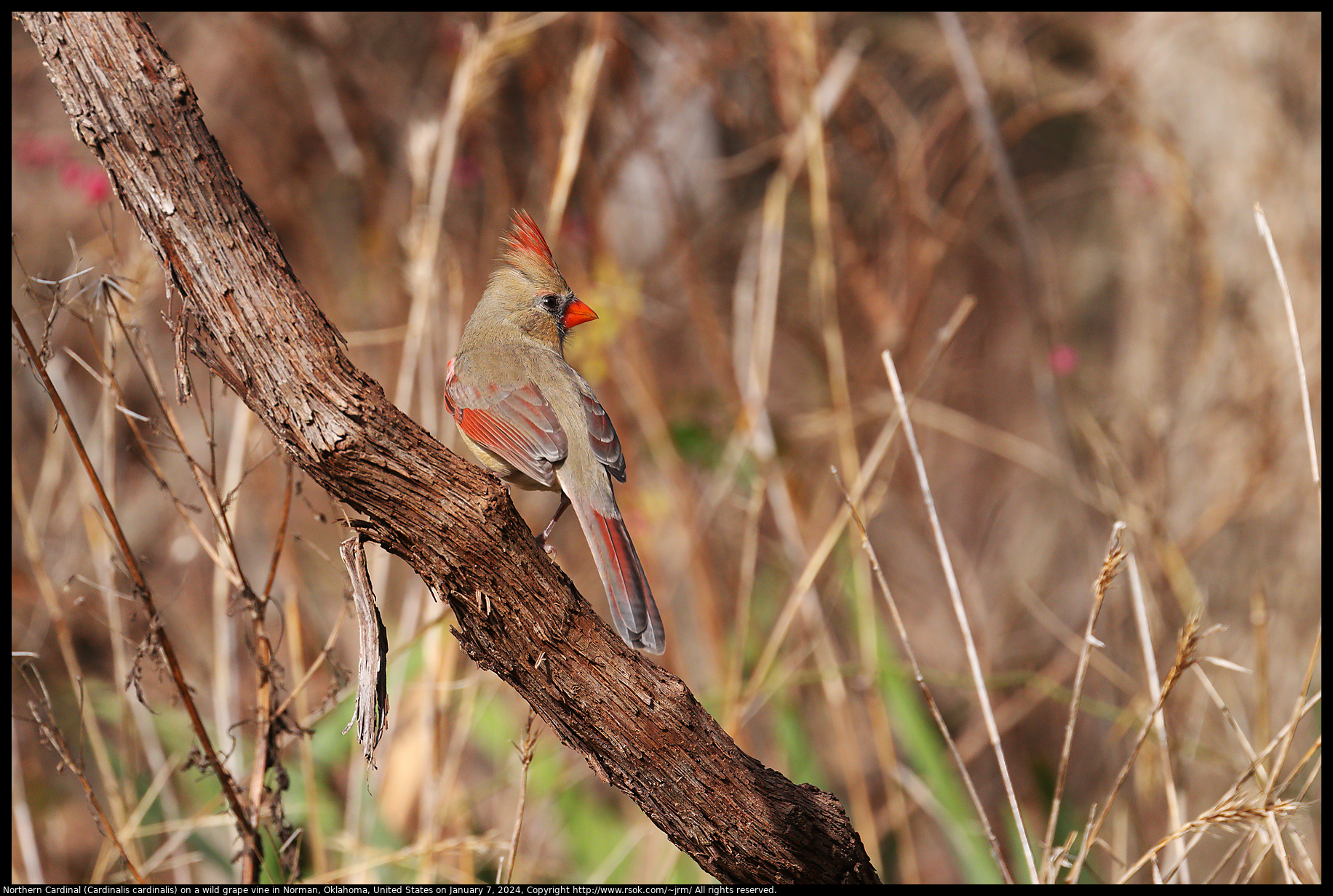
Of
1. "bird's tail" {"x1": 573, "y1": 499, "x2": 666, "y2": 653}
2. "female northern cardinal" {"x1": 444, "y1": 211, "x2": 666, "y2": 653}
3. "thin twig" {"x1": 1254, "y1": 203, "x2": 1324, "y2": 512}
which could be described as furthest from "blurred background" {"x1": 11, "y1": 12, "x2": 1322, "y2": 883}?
"bird's tail" {"x1": 573, "y1": 499, "x2": 666, "y2": 653}

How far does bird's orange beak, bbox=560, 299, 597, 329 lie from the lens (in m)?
A: 2.40

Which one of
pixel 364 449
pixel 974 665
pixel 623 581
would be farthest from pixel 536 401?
pixel 974 665

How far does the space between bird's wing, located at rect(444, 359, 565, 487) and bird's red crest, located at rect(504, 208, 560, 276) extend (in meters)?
0.32

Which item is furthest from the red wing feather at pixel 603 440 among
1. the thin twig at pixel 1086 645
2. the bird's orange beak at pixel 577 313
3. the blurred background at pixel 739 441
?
the thin twig at pixel 1086 645

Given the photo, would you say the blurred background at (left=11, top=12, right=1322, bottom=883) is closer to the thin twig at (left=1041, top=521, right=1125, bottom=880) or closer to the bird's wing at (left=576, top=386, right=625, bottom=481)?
the thin twig at (left=1041, top=521, right=1125, bottom=880)

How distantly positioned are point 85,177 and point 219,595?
171 centimetres

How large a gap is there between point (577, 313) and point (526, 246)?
0.72 feet

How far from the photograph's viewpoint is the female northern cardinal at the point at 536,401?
82.0 inches

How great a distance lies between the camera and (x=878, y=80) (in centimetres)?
401

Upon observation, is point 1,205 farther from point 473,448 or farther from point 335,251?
point 335,251

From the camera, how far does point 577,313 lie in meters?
2.41

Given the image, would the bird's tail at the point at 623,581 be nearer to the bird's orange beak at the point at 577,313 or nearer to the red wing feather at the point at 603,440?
the red wing feather at the point at 603,440

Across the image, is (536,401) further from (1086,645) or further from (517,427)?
(1086,645)
